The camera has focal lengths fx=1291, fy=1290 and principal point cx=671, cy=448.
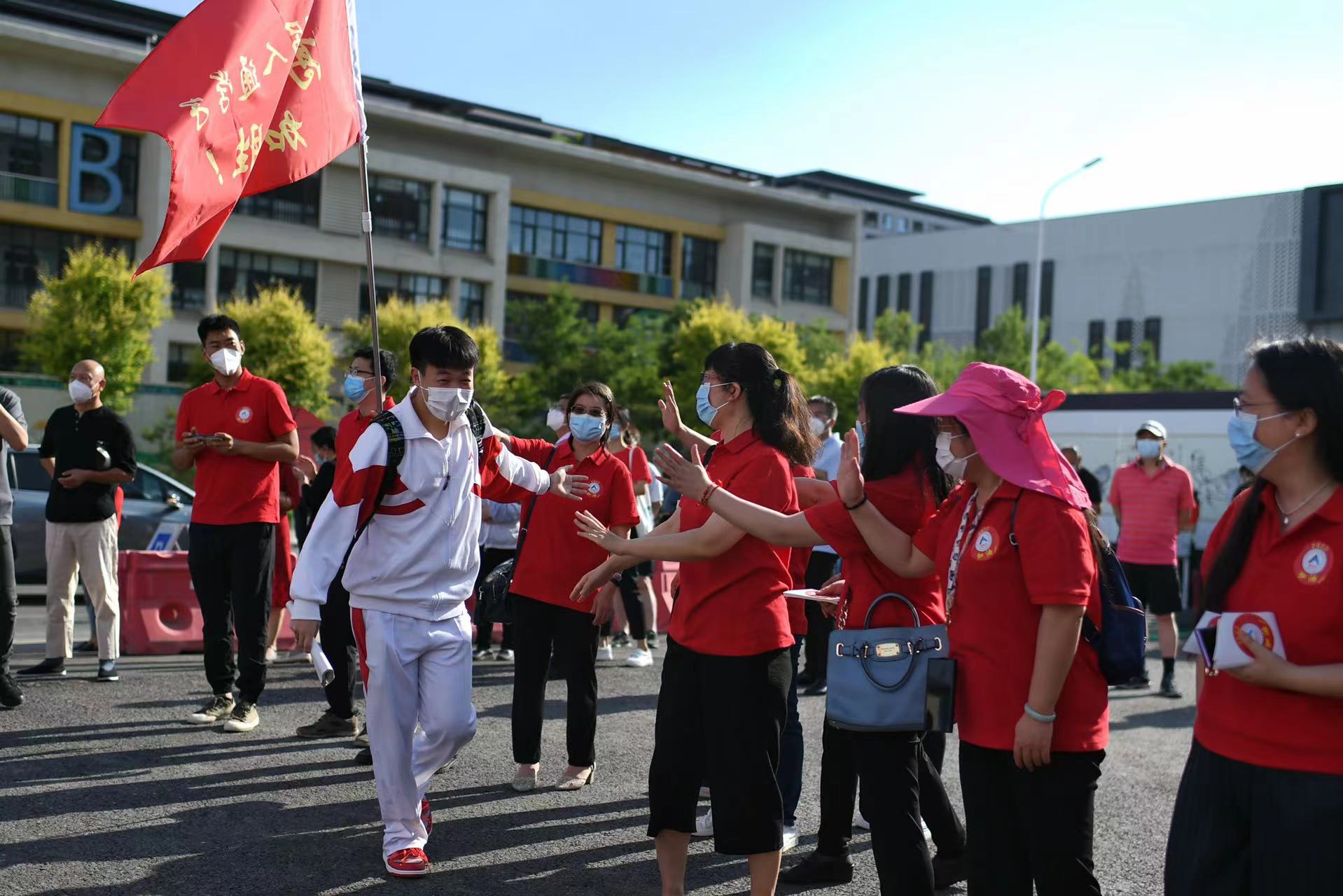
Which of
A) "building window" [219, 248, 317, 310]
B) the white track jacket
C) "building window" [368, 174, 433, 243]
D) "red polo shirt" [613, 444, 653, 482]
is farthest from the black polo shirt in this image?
"building window" [368, 174, 433, 243]

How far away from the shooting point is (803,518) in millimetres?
4137

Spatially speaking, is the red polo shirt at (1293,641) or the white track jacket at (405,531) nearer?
the red polo shirt at (1293,641)

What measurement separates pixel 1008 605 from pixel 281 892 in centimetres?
287

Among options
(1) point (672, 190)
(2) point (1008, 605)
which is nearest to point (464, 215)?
(1) point (672, 190)

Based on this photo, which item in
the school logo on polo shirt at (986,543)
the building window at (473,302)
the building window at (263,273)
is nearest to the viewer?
the school logo on polo shirt at (986,543)

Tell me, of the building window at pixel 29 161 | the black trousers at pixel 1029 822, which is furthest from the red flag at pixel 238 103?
the building window at pixel 29 161

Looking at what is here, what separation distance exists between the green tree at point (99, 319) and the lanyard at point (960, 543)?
35.0 m

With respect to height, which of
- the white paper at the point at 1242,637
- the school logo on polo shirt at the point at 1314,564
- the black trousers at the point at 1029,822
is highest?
the school logo on polo shirt at the point at 1314,564

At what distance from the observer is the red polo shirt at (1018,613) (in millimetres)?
3410

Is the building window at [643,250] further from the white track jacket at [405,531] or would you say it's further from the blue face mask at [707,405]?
the blue face mask at [707,405]

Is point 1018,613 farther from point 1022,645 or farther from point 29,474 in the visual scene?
point 29,474

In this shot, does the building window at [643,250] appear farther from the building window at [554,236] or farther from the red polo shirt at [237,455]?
the red polo shirt at [237,455]

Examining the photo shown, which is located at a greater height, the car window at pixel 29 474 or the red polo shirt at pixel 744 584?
the red polo shirt at pixel 744 584

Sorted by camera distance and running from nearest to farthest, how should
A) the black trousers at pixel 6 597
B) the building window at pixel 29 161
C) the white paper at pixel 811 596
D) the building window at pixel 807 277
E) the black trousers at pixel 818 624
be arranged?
the white paper at pixel 811 596 < the black trousers at pixel 6 597 < the black trousers at pixel 818 624 < the building window at pixel 29 161 < the building window at pixel 807 277
